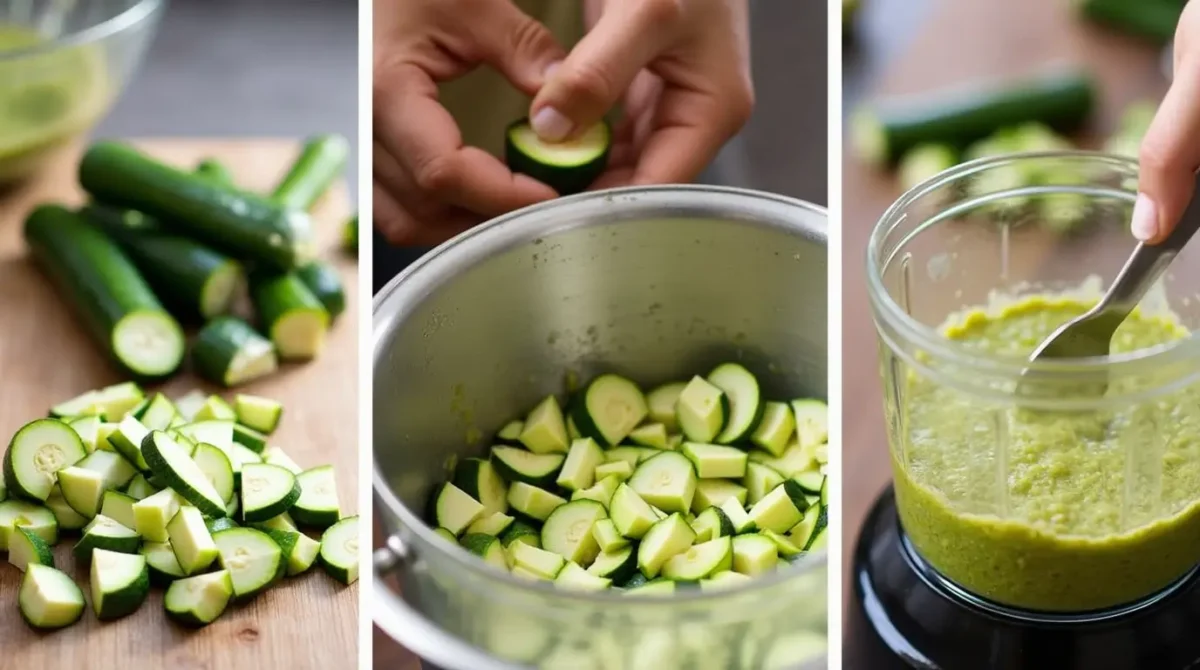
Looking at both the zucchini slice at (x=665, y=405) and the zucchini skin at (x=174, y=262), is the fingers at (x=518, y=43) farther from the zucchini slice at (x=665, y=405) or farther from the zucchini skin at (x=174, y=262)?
the zucchini skin at (x=174, y=262)

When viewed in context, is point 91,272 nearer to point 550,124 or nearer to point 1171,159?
point 550,124

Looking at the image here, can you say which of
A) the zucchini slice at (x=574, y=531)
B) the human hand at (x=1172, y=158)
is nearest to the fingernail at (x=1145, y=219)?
the human hand at (x=1172, y=158)

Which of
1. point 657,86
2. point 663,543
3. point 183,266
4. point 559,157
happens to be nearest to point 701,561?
point 663,543

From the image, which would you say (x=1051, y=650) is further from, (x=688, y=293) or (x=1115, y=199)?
(x=688, y=293)

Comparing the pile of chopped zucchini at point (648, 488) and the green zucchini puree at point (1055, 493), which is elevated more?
the green zucchini puree at point (1055, 493)

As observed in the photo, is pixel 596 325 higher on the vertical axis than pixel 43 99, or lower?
higher

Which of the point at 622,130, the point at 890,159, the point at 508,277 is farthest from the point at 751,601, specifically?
the point at 890,159
